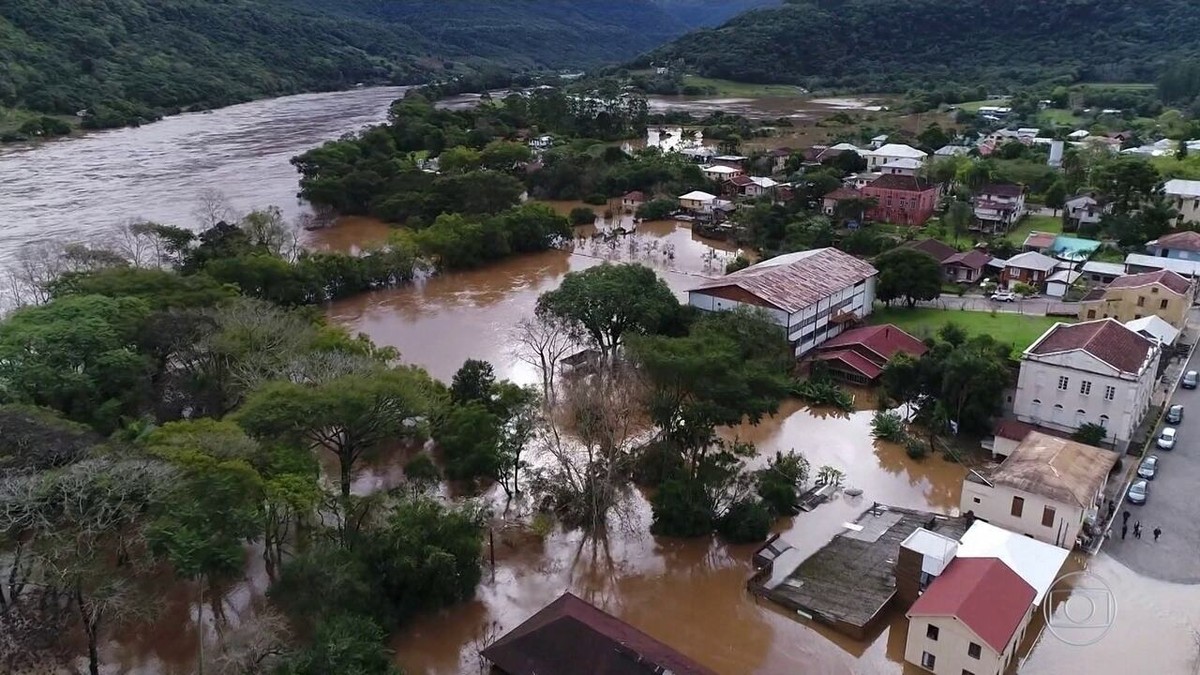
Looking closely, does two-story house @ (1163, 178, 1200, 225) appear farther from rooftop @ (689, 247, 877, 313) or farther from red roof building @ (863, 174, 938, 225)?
rooftop @ (689, 247, 877, 313)

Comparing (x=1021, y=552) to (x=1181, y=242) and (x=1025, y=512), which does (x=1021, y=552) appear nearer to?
(x=1025, y=512)

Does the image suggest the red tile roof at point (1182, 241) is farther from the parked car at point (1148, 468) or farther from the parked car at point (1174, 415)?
the parked car at point (1148, 468)

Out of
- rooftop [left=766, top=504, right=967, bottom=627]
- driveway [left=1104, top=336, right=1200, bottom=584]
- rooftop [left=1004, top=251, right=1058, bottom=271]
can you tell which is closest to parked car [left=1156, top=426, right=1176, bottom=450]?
driveway [left=1104, top=336, right=1200, bottom=584]

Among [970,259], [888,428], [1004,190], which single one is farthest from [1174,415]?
[1004,190]

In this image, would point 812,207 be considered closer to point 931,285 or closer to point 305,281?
point 931,285

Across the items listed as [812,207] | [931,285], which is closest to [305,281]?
[931,285]

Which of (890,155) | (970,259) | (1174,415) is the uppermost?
(890,155)

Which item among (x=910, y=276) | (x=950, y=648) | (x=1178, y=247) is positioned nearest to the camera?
(x=950, y=648)
